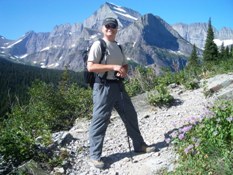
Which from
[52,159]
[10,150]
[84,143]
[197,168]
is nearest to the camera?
[197,168]

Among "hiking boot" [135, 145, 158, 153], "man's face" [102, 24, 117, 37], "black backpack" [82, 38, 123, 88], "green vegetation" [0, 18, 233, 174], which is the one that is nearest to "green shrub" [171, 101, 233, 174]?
"green vegetation" [0, 18, 233, 174]

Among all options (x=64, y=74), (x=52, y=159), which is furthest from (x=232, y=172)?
(x=64, y=74)

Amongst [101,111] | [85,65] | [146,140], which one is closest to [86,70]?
[85,65]

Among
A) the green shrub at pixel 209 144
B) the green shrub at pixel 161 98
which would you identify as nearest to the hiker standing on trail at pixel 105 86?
the green shrub at pixel 209 144

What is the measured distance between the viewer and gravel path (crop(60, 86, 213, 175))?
5949 mm

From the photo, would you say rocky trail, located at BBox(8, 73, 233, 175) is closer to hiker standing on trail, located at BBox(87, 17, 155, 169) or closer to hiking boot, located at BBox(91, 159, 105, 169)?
hiking boot, located at BBox(91, 159, 105, 169)

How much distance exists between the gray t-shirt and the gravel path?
4.74ft

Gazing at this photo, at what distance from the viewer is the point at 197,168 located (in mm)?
4477

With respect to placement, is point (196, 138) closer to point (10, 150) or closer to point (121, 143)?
point (121, 143)

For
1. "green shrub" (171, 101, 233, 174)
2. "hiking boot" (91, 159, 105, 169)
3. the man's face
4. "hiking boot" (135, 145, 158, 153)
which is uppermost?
the man's face

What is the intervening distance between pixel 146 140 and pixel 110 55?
2.26 metres

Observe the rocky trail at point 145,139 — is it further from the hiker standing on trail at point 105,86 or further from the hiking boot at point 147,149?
the hiker standing on trail at point 105,86

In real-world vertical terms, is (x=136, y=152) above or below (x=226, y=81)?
below

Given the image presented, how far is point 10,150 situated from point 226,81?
253 inches
